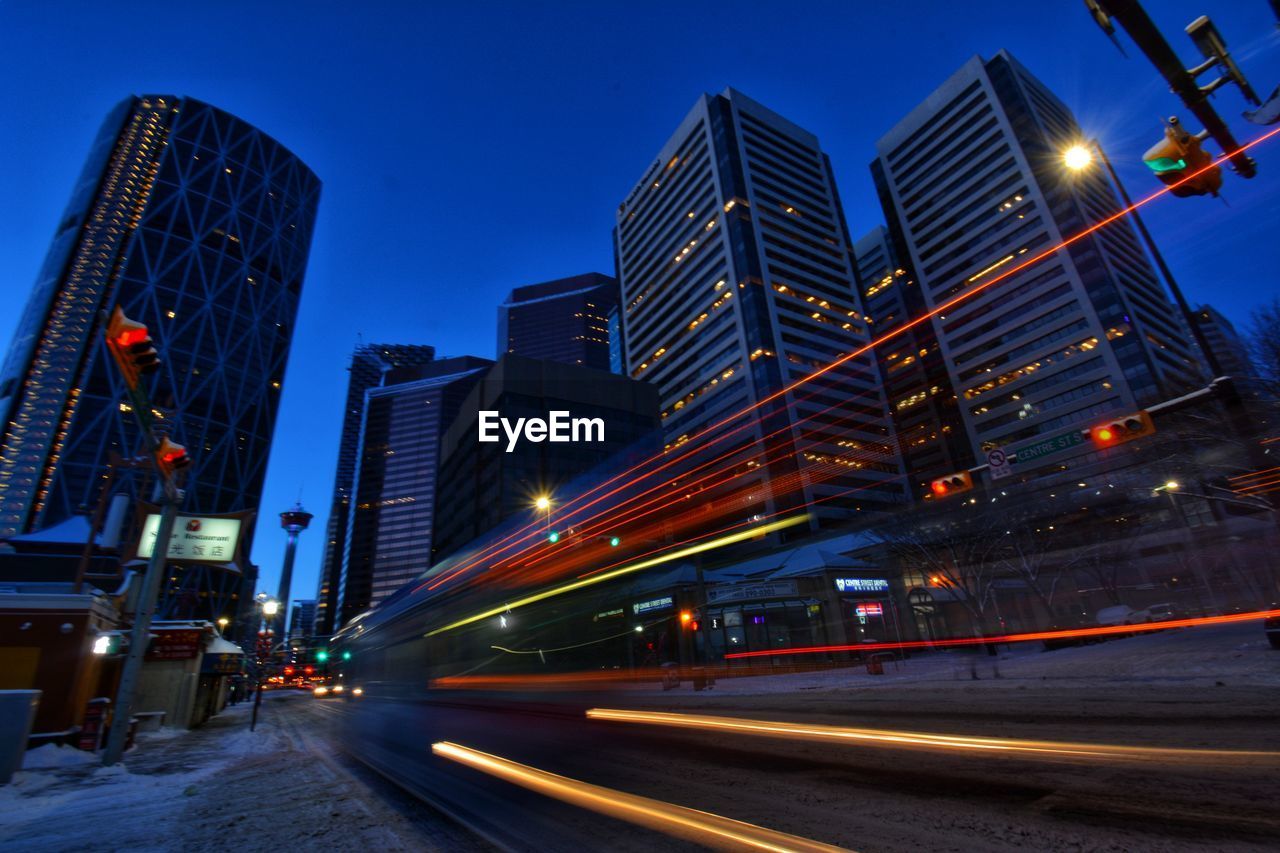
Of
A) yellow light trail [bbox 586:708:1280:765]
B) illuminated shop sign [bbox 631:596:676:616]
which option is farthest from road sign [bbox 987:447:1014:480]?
illuminated shop sign [bbox 631:596:676:616]

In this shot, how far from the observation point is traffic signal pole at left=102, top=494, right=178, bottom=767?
466 inches

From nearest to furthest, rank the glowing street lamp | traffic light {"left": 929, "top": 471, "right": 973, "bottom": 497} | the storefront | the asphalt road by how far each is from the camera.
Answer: the asphalt road
the glowing street lamp
traffic light {"left": 929, "top": 471, "right": 973, "bottom": 497}
the storefront

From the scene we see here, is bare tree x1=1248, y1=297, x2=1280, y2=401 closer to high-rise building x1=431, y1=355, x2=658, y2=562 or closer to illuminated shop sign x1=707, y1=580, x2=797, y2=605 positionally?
illuminated shop sign x1=707, y1=580, x2=797, y2=605

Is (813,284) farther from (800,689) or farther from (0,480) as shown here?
(0,480)

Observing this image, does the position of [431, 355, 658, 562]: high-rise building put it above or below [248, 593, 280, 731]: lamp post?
above

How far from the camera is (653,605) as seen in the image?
135ft

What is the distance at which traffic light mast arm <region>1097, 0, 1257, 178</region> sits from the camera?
5.27 m

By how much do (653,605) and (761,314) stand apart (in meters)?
65.8

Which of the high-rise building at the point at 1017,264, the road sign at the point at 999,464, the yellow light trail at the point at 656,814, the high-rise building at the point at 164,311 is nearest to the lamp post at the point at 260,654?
the yellow light trail at the point at 656,814

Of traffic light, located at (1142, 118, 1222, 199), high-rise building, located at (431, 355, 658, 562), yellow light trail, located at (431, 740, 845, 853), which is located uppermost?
high-rise building, located at (431, 355, 658, 562)

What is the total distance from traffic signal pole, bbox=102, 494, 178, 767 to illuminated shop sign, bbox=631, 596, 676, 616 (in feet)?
101

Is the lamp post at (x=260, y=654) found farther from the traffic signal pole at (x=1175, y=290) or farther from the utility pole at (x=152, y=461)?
the traffic signal pole at (x=1175, y=290)

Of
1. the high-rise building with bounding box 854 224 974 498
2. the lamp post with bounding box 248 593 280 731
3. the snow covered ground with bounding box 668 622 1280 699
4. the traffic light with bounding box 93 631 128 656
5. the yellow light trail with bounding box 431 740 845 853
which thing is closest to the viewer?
the yellow light trail with bounding box 431 740 845 853

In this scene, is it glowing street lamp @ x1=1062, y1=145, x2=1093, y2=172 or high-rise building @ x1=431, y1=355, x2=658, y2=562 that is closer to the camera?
glowing street lamp @ x1=1062, y1=145, x2=1093, y2=172
